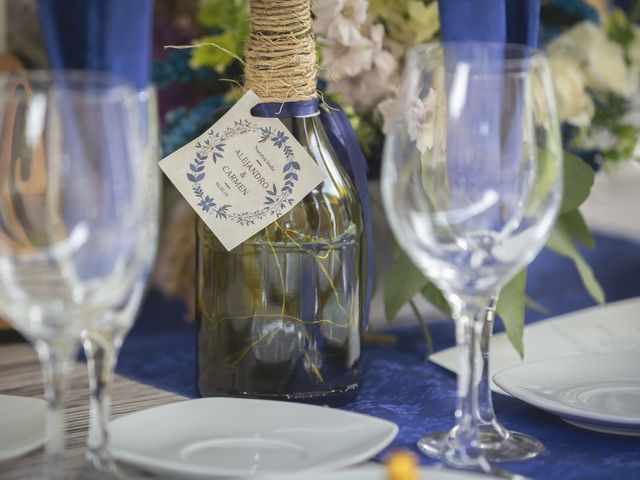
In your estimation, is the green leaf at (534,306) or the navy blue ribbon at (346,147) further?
the green leaf at (534,306)

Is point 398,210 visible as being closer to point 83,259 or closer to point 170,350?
point 83,259

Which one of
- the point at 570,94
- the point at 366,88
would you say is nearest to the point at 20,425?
the point at 366,88

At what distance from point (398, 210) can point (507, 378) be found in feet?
0.73

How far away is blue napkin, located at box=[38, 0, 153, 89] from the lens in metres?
0.55

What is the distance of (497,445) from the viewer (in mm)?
606

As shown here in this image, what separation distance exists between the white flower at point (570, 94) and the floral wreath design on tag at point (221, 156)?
0.39 m

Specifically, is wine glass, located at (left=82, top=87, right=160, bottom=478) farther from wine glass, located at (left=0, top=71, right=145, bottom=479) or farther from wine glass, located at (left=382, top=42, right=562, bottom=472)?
wine glass, located at (left=382, top=42, right=562, bottom=472)

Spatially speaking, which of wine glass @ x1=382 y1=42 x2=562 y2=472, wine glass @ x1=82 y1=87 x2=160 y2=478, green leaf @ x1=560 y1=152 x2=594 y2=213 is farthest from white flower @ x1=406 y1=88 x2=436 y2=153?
green leaf @ x1=560 y1=152 x2=594 y2=213

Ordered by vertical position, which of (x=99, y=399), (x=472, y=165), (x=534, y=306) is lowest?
(x=534, y=306)

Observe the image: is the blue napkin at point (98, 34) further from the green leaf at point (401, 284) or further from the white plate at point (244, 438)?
the green leaf at point (401, 284)

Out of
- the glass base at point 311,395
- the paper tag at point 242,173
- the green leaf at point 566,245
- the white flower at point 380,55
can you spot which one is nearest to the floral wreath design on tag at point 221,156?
the paper tag at point 242,173

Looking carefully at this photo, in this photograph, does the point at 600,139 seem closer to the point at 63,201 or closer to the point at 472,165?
the point at 472,165

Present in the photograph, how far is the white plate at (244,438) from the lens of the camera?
0.52 meters

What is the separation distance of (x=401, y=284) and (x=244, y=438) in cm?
30
